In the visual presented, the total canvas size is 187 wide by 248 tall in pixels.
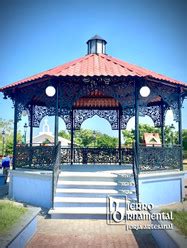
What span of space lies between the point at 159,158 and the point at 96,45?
6580 millimetres

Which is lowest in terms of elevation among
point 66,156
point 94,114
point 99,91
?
point 66,156

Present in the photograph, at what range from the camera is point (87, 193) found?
319 inches

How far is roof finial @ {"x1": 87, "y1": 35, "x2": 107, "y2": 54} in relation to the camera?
42.0 feet

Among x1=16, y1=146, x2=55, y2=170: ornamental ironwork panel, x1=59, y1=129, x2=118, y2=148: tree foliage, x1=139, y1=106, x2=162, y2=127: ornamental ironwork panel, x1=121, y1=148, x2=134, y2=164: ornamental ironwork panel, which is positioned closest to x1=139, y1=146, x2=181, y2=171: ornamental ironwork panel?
x1=139, y1=106, x2=162, y2=127: ornamental ironwork panel

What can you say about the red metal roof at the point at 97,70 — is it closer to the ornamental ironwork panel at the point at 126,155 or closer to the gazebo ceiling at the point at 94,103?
the gazebo ceiling at the point at 94,103

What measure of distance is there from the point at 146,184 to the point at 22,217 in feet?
14.3

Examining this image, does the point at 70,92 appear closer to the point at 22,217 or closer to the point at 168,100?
the point at 168,100

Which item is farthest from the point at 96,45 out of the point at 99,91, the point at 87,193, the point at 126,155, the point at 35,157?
the point at 87,193

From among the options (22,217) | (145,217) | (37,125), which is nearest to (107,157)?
(37,125)

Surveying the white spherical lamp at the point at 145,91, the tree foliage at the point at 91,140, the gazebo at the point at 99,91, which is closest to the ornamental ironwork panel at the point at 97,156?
the gazebo at the point at 99,91

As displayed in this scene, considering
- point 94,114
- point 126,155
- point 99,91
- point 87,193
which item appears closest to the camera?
point 87,193

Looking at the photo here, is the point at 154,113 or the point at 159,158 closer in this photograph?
the point at 159,158

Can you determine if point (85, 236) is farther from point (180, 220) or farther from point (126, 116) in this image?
point (126, 116)

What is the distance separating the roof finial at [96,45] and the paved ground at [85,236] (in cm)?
854
